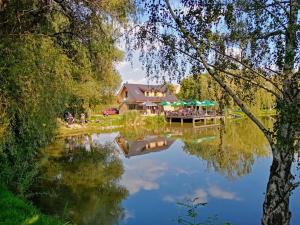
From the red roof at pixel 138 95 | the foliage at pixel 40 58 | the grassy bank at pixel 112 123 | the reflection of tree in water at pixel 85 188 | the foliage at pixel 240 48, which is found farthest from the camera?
the red roof at pixel 138 95

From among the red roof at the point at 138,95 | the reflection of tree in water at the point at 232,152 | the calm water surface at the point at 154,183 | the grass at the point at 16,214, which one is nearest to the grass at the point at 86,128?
the calm water surface at the point at 154,183

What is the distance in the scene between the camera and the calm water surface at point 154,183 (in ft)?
35.7

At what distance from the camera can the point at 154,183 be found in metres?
15.0

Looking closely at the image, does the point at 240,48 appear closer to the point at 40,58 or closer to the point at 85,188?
the point at 40,58

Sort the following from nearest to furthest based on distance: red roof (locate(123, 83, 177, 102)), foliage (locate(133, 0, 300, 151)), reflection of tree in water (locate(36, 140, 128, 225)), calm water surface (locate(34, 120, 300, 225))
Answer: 1. foliage (locate(133, 0, 300, 151))
2. reflection of tree in water (locate(36, 140, 128, 225))
3. calm water surface (locate(34, 120, 300, 225))
4. red roof (locate(123, 83, 177, 102))

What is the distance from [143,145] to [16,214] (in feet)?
65.2

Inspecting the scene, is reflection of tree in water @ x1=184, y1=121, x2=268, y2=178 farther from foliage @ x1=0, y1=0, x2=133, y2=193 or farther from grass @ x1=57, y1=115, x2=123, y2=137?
grass @ x1=57, y1=115, x2=123, y2=137

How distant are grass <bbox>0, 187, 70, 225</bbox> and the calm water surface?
5.87 ft

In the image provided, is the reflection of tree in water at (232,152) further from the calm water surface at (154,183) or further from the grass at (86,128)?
the grass at (86,128)

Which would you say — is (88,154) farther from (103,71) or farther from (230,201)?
(103,71)

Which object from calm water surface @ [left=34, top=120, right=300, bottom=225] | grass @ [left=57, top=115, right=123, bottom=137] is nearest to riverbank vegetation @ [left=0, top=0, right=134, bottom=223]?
calm water surface @ [left=34, top=120, right=300, bottom=225]

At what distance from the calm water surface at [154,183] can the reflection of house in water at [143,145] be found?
0.08m

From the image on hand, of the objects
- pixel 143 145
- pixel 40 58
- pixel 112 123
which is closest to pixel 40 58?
pixel 40 58

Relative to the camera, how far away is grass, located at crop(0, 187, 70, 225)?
19.5 ft
